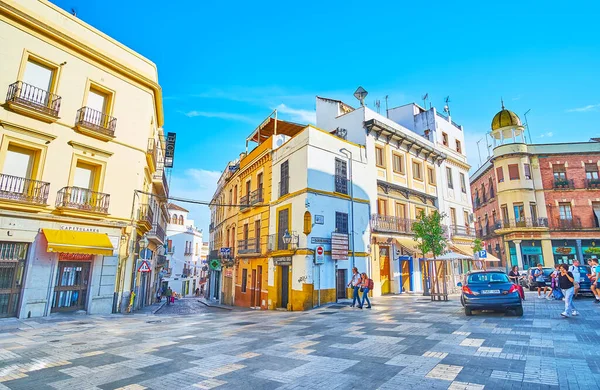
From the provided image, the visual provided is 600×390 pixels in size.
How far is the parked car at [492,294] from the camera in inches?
388

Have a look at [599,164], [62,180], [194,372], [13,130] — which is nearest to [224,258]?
[62,180]

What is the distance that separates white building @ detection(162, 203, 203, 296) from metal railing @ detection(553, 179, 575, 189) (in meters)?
51.1

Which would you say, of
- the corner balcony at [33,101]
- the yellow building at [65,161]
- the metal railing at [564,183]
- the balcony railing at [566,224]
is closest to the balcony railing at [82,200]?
the yellow building at [65,161]

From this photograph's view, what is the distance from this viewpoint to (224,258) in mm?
27578

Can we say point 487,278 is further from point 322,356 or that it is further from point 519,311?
point 322,356

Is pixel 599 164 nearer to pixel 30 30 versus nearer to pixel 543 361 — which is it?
pixel 543 361

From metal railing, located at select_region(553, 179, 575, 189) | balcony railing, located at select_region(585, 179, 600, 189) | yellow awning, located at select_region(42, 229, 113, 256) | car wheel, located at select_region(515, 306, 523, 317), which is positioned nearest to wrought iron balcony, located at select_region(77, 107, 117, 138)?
yellow awning, located at select_region(42, 229, 113, 256)

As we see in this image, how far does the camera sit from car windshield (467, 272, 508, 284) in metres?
10.4

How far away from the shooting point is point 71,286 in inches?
541

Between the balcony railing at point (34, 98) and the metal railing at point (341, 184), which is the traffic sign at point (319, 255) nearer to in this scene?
the metal railing at point (341, 184)

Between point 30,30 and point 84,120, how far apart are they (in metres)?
3.95

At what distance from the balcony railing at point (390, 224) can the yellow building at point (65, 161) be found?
14.0 m

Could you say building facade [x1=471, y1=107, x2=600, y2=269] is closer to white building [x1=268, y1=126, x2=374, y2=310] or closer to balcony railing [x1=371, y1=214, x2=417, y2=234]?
balcony railing [x1=371, y1=214, x2=417, y2=234]

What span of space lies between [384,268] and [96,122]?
749 inches
